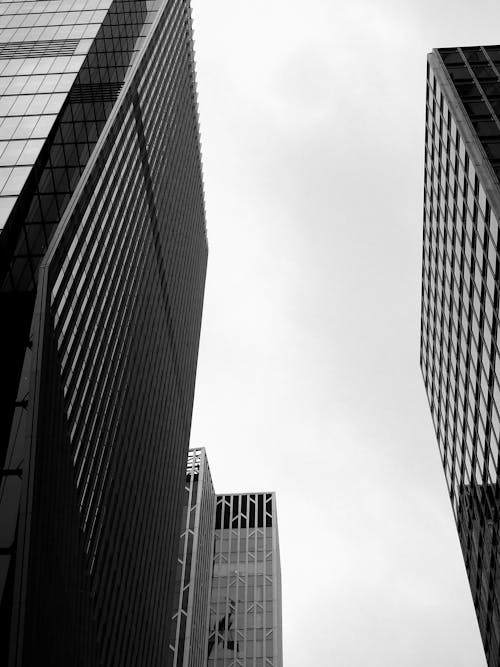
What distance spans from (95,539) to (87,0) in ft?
137

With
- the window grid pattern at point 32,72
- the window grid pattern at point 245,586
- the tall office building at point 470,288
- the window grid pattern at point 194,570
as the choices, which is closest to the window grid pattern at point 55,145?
the window grid pattern at point 32,72

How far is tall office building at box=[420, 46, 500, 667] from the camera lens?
51.4 metres

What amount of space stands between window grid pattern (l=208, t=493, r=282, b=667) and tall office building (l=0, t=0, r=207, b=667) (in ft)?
175

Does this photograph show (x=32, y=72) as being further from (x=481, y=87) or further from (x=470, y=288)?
(x=470, y=288)

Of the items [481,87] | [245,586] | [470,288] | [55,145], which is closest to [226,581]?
[245,586]

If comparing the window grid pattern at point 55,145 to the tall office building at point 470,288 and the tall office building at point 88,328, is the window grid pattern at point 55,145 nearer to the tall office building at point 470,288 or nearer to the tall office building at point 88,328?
the tall office building at point 88,328

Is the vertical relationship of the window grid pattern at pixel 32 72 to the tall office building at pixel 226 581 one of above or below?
above

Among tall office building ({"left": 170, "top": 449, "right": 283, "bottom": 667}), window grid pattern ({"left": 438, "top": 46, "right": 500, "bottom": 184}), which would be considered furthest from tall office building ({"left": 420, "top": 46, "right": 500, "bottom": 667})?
tall office building ({"left": 170, "top": 449, "right": 283, "bottom": 667})

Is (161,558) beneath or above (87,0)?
beneath

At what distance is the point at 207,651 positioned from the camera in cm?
12250

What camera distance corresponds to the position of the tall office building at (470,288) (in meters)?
51.4

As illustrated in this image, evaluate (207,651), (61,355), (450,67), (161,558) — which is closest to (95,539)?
(61,355)

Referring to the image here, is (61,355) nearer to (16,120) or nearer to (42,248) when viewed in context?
(42,248)

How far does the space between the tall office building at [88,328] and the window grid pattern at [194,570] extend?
30570 mm
